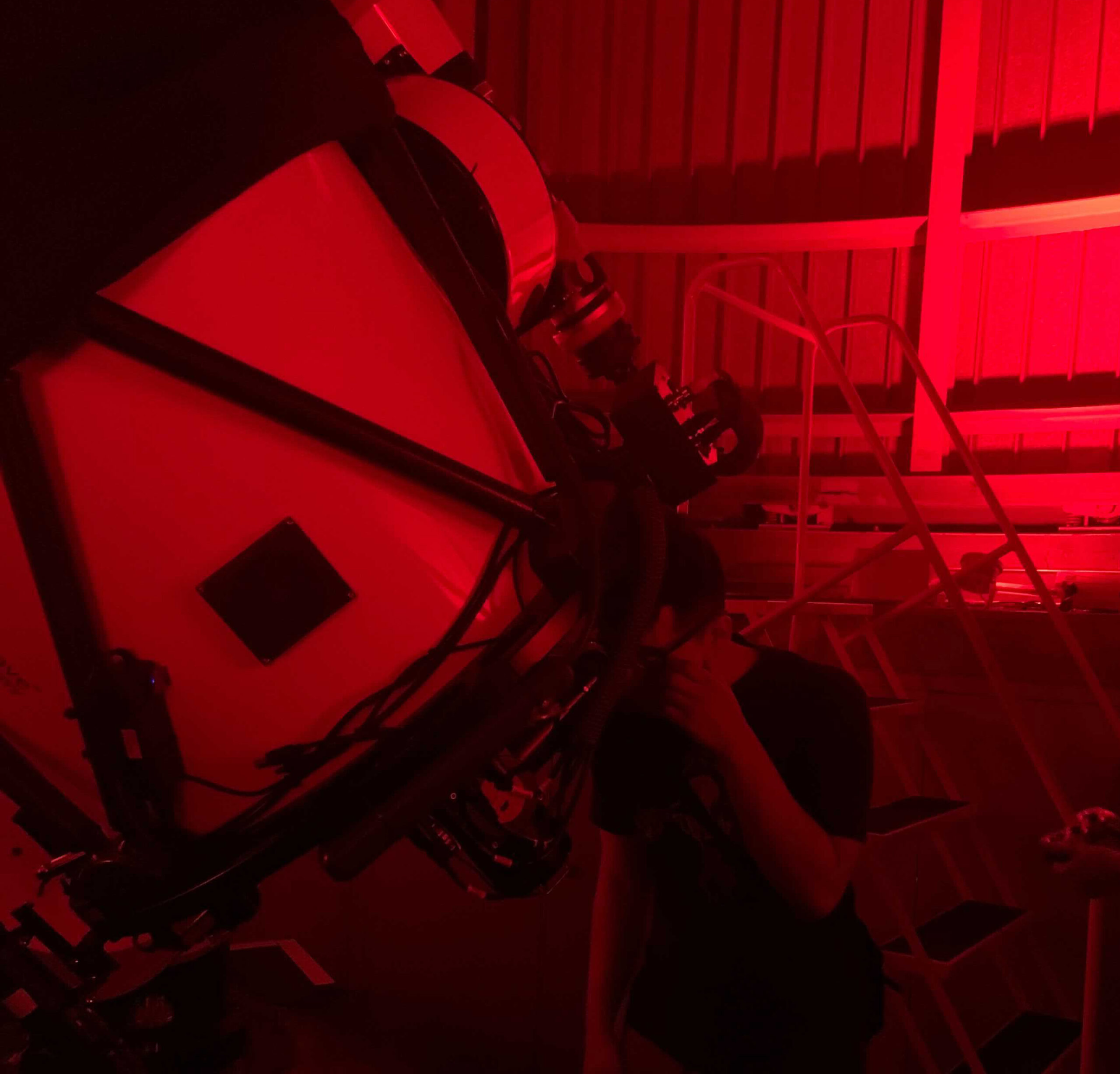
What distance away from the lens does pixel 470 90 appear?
0.85m

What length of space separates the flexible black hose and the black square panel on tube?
0.23m

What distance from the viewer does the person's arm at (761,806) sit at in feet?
3.38

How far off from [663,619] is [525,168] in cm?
56

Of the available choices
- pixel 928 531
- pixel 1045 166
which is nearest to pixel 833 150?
pixel 1045 166

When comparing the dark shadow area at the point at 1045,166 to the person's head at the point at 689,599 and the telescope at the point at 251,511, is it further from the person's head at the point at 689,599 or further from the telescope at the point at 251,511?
the telescope at the point at 251,511

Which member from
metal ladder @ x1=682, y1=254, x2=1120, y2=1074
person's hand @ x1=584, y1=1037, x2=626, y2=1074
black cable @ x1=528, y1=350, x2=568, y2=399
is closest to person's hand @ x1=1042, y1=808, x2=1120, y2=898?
metal ladder @ x1=682, y1=254, x2=1120, y2=1074

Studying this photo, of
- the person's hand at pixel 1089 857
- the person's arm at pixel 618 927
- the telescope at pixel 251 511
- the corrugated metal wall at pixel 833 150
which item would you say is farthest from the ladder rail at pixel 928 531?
the corrugated metal wall at pixel 833 150

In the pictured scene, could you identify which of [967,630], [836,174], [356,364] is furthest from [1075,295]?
[356,364]

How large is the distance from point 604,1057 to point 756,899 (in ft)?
1.09

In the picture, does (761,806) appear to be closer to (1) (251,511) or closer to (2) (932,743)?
(1) (251,511)

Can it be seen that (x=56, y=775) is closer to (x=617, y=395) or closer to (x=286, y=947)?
(x=617, y=395)

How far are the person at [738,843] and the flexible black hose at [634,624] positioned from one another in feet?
0.79

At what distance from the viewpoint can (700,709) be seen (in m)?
1.03

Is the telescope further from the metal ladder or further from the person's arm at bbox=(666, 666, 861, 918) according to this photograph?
the metal ladder
